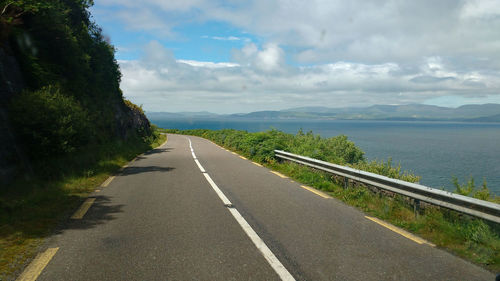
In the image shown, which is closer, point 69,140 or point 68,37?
point 69,140

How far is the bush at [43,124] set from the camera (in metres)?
8.85

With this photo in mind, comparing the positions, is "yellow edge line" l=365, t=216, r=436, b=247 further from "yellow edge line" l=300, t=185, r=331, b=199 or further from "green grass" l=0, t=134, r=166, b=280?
"green grass" l=0, t=134, r=166, b=280

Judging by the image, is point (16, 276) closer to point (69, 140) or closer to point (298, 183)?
point (69, 140)

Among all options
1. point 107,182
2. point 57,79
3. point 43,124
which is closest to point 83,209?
point 107,182

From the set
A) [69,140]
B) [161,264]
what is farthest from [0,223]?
[69,140]

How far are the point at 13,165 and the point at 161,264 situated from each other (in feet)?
23.2

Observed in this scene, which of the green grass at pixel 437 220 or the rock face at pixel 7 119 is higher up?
the rock face at pixel 7 119

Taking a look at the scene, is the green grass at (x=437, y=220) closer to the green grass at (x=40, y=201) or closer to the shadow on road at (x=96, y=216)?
the shadow on road at (x=96, y=216)

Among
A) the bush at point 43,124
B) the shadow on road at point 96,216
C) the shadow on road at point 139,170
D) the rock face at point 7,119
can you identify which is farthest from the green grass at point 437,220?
the rock face at point 7,119

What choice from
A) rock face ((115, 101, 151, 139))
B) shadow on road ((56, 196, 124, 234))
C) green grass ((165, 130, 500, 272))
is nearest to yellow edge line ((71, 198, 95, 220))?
shadow on road ((56, 196, 124, 234))

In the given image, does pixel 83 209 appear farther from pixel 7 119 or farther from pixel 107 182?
pixel 7 119

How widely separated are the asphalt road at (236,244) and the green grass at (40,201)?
1.24 ft

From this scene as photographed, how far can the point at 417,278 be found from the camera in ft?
11.6

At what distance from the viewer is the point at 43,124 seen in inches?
354
